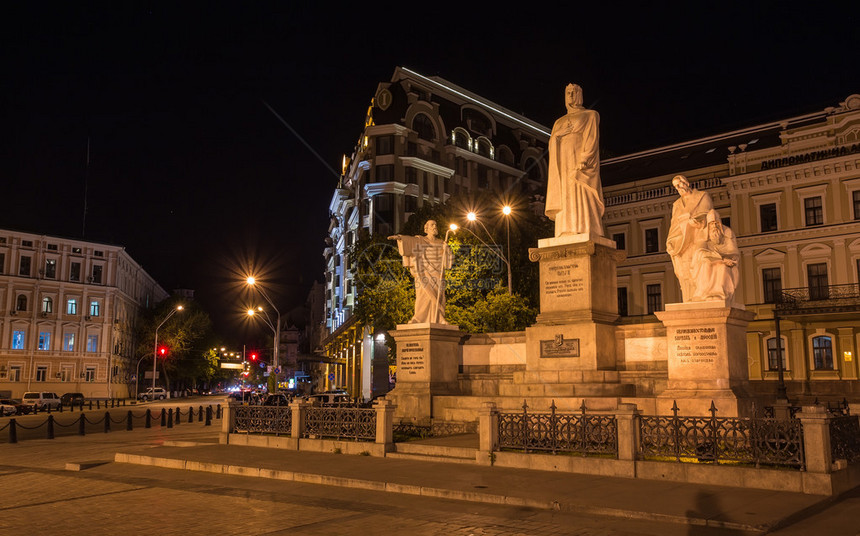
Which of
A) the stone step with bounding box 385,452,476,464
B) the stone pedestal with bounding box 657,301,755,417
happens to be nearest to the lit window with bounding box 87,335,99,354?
the stone step with bounding box 385,452,476,464

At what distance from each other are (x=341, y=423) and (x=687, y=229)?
27.5 ft

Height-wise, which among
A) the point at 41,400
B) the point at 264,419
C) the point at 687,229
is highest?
the point at 687,229

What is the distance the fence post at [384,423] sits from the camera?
15.1m

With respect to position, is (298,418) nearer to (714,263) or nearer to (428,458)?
(428,458)

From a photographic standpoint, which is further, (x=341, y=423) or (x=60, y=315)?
(x=60, y=315)

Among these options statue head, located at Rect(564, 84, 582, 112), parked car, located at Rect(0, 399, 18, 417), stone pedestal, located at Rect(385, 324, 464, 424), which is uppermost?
statue head, located at Rect(564, 84, 582, 112)

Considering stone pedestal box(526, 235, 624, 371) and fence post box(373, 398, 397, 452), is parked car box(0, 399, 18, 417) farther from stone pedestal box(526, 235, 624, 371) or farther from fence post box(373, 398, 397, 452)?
stone pedestal box(526, 235, 624, 371)

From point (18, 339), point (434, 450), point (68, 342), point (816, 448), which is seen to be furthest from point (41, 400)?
point (816, 448)

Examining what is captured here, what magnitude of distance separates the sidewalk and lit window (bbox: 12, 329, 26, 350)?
5882cm

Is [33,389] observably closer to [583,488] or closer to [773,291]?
[773,291]

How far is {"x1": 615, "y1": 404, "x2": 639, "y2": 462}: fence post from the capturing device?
37.3 ft

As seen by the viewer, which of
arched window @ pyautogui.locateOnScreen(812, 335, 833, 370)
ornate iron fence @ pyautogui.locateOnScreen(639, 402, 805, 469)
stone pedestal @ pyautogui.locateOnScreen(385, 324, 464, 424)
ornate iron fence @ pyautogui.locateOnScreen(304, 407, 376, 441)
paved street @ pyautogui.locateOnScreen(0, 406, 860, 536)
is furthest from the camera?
arched window @ pyautogui.locateOnScreen(812, 335, 833, 370)

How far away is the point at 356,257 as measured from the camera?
123 feet

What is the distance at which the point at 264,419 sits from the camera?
18.0m
